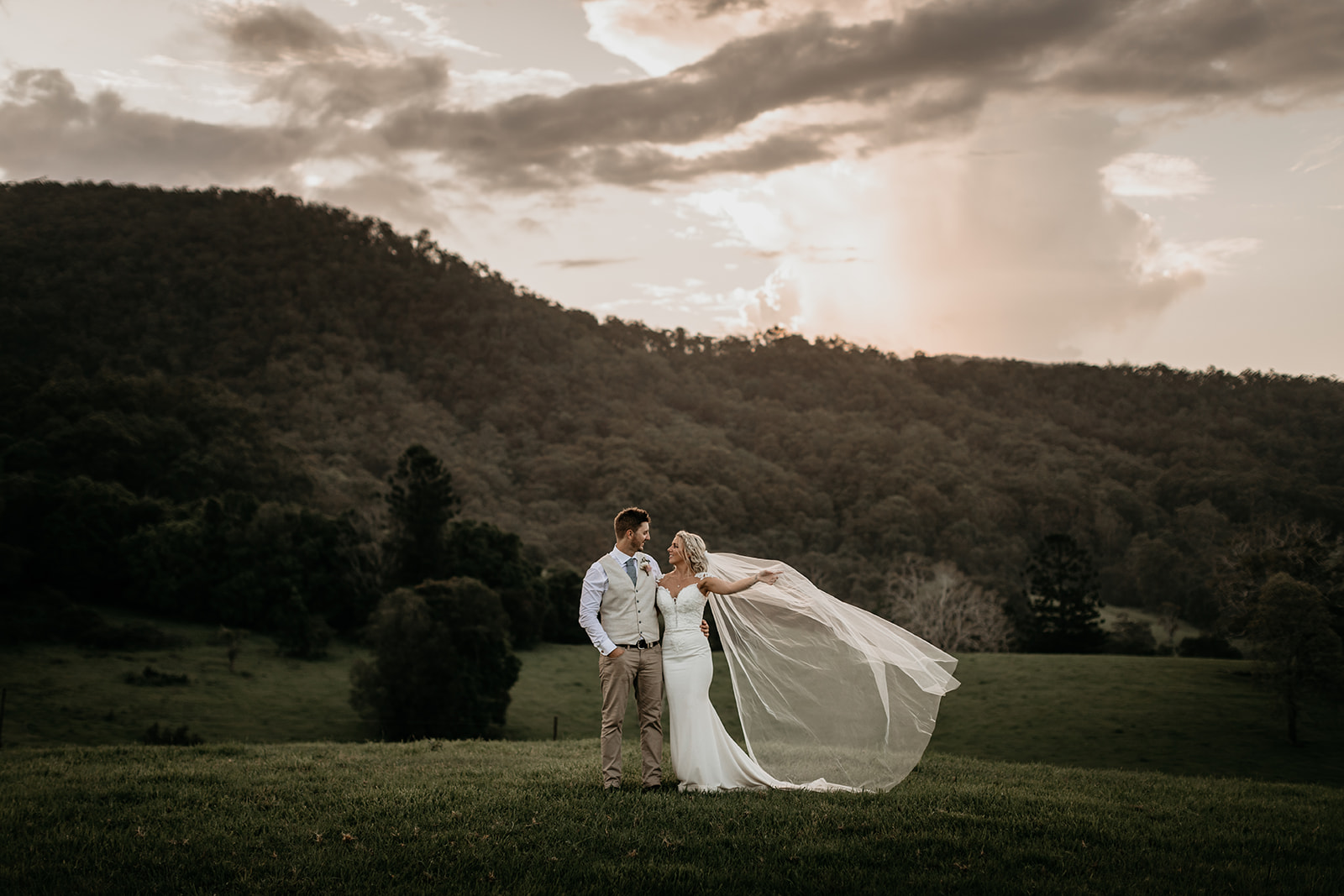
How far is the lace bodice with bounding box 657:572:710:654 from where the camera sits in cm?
944

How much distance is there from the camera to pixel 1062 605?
6662cm

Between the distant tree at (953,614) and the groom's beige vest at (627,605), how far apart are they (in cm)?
6132

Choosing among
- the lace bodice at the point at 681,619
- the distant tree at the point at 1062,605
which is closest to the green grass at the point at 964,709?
the distant tree at the point at 1062,605

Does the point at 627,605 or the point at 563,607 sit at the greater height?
the point at 627,605

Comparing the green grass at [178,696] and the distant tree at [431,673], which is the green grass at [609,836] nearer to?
the green grass at [178,696]

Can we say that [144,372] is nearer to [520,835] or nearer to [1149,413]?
[520,835]

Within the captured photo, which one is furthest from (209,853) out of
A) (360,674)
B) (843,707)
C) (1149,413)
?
(1149,413)

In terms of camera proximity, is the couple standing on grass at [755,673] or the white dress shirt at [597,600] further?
the couple standing on grass at [755,673]

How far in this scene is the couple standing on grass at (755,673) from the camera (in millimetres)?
9258

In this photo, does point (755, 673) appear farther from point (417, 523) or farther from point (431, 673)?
point (417, 523)

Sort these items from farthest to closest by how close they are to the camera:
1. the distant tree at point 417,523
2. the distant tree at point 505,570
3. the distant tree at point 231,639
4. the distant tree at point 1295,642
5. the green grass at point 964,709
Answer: the distant tree at point 417,523
the distant tree at point 505,570
the distant tree at point 231,639
the green grass at point 964,709
the distant tree at point 1295,642

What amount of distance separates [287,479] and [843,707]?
78.1 meters

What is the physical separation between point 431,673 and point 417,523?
1906 centimetres

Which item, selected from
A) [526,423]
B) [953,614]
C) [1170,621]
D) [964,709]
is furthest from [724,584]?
[526,423]
